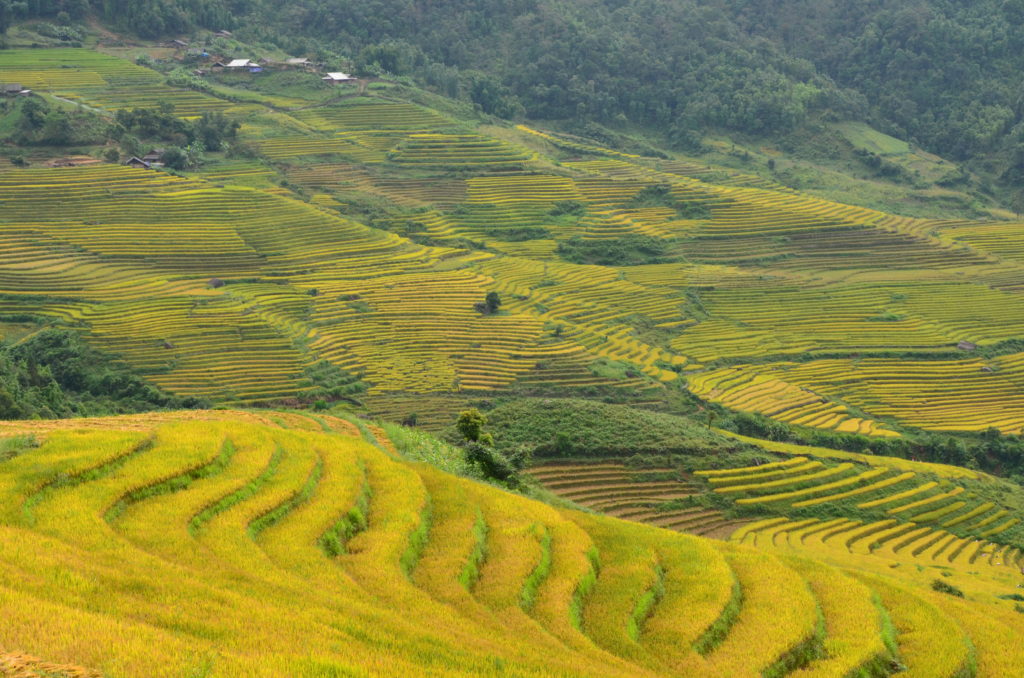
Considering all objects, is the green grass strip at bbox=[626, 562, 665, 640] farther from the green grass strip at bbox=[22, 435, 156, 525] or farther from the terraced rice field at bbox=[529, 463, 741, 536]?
the terraced rice field at bbox=[529, 463, 741, 536]

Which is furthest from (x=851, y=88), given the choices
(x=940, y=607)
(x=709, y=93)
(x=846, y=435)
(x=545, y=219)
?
(x=940, y=607)

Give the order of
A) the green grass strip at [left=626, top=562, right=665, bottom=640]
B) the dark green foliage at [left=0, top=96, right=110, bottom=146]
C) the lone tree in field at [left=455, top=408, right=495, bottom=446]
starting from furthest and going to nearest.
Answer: the dark green foliage at [left=0, top=96, right=110, bottom=146] < the lone tree in field at [left=455, top=408, right=495, bottom=446] < the green grass strip at [left=626, top=562, right=665, bottom=640]

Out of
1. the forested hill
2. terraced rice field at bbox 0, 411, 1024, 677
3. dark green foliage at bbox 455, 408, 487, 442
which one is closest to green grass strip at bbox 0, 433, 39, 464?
terraced rice field at bbox 0, 411, 1024, 677

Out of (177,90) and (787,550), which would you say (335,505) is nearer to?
(787,550)

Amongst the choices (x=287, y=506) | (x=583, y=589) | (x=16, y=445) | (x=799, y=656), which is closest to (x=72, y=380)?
(x=16, y=445)

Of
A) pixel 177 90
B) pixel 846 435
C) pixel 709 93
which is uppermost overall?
pixel 709 93

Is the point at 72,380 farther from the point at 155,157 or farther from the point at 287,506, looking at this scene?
the point at 287,506
